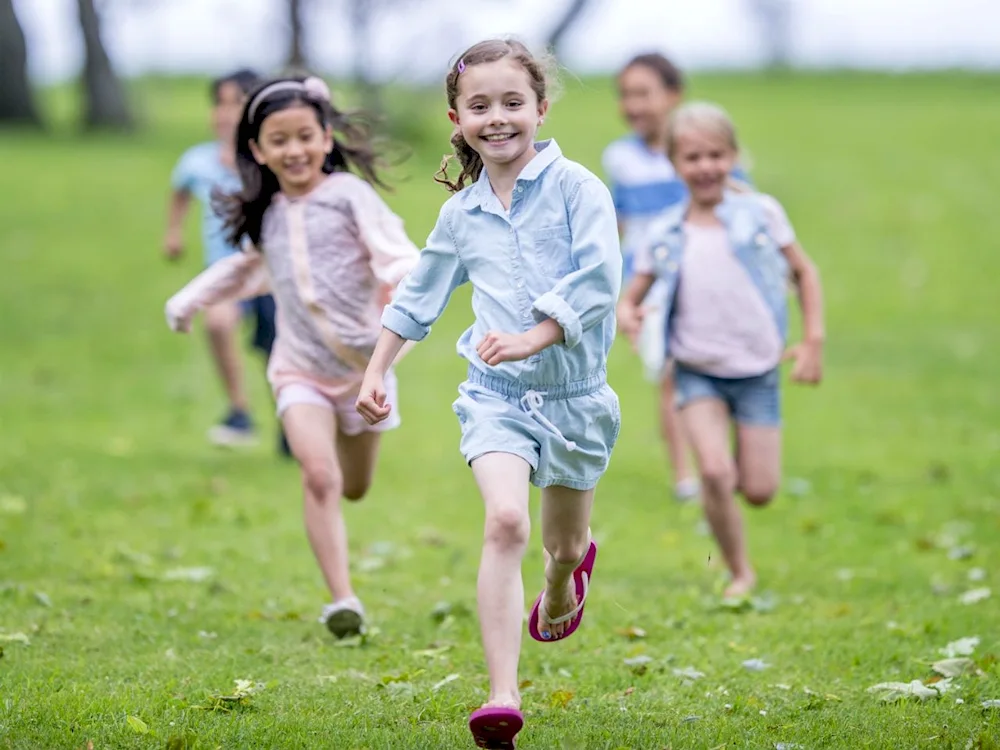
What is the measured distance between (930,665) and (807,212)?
56.6ft

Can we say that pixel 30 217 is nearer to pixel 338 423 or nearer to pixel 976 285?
pixel 976 285

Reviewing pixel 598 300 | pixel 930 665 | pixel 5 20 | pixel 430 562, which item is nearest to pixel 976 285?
pixel 430 562

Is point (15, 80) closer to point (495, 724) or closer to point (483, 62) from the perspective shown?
point (483, 62)

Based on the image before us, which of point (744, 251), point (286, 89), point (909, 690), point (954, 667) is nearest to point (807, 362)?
point (744, 251)

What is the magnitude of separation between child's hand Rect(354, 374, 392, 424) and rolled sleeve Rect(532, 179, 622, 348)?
53 centimetres

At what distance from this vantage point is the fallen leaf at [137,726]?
174 inches

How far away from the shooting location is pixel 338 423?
6195 mm

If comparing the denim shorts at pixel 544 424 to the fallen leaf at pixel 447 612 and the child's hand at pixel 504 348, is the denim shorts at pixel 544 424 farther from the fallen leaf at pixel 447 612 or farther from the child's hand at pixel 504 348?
the fallen leaf at pixel 447 612

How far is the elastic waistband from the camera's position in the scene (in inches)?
183

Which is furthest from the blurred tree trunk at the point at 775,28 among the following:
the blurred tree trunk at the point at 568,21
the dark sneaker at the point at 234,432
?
the dark sneaker at the point at 234,432

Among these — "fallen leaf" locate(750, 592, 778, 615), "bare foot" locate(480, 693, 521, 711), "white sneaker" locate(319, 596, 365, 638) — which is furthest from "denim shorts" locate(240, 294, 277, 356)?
"bare foot" locate(480, 693, 521, 711)

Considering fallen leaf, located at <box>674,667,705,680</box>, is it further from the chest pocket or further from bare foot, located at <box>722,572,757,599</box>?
the chest pocket

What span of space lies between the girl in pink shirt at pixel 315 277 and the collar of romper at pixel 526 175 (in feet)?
3.57

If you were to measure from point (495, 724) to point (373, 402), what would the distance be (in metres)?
1.01
